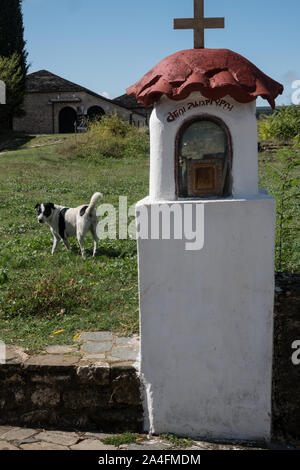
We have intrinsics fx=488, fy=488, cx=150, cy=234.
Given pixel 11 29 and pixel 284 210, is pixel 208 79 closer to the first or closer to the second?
pixel 284 210

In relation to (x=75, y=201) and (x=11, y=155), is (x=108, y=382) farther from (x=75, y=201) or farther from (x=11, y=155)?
(x=11, y=155)

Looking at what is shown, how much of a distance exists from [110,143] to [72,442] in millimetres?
17821

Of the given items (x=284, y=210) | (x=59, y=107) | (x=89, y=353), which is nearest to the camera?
(x=89, y=353)

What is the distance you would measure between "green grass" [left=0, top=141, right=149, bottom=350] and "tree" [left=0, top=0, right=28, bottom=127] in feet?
58.3

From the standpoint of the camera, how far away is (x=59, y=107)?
109ft

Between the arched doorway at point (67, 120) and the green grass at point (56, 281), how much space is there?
73.1 feet

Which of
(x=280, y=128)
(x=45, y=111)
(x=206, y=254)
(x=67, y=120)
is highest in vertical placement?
(x=45, y=111)

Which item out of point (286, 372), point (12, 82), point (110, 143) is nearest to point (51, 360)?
point (286, 372)

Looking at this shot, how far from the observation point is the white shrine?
138 inches

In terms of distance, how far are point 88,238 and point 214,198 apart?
5327 millimetres

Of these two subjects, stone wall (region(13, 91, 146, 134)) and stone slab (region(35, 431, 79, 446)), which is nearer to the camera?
stone slab (region(35, 431, 79, 446))

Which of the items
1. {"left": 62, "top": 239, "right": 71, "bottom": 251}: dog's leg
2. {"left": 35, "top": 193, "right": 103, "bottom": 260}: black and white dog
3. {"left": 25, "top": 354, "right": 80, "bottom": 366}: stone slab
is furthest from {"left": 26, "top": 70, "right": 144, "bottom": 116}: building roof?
{"left": 25, "top": 354, "right": 80, "bottom": 366}: stone slab

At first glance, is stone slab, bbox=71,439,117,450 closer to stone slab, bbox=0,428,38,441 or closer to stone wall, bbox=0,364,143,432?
stone wall, bbox=0,364,143,432

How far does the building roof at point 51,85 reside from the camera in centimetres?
3272
